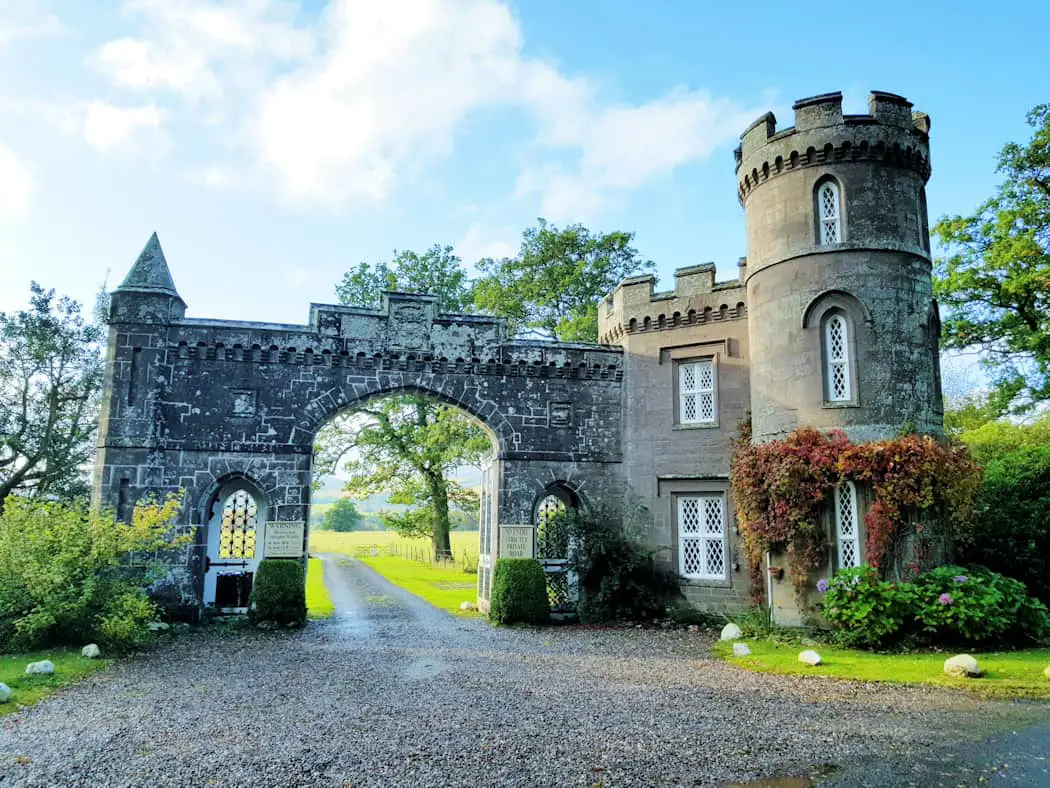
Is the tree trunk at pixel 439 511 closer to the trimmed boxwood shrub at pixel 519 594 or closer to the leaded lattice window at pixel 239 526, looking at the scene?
the leaded lattice window at pixel 239 526

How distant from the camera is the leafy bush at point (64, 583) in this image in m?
11.7

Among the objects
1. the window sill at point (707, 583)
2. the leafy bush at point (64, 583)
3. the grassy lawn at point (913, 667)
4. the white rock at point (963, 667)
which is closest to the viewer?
the grassy lawn at point (913, 667)

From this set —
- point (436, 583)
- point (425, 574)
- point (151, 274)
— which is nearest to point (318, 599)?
point (436, 583)

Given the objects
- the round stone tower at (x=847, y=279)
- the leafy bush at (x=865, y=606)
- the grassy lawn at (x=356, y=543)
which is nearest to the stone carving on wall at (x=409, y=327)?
the round stone tower at (x=847, y=279)

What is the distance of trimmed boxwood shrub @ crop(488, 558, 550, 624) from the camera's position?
15805mm

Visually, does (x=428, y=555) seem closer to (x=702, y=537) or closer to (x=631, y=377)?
(x=631, y=377)

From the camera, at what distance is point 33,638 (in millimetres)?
11719

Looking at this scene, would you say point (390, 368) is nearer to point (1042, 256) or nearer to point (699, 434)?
point (699, 434)

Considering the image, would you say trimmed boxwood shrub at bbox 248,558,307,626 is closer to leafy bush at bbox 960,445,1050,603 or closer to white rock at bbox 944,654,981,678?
white rock at bbox 944,654,981,678

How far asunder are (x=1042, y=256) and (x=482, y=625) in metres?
17.5

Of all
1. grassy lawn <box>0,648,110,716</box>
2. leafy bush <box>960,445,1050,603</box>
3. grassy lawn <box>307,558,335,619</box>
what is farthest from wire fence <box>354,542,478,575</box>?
grassy lawn <box>0,648,110,716</box>

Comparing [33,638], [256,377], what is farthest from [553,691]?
[256,377]

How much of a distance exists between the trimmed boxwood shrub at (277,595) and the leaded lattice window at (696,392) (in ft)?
30.7

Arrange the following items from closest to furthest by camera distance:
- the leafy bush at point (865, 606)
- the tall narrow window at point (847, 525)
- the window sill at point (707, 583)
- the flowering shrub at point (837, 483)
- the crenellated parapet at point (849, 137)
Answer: the leafy bush at point (865, 606) < the flowering shrub at point (837, 483) < the tall narrow window at point (847, 525) < the crenellated parapet at point (849, 137) < the window sill at point (707, 583)
